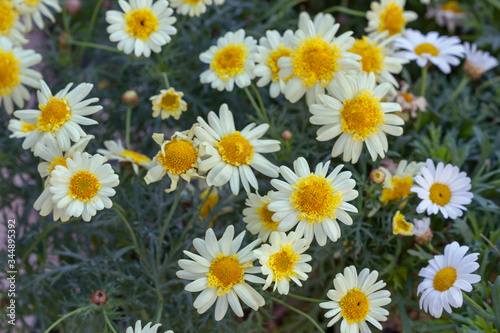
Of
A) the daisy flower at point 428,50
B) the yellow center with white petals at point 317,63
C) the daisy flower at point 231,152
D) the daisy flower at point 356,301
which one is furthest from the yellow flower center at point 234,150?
the daisy flower at point 428,50

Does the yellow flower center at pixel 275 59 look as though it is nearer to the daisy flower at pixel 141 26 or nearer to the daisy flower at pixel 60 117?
the daisy flower at pixel 141 26

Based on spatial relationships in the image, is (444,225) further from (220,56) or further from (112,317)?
(112,317)

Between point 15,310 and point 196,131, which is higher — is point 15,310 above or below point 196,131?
below

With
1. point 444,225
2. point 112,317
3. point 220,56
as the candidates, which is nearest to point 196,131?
point 220,56

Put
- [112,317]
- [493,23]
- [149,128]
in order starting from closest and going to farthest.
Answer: [112,317] → [149,128] → [493,23]

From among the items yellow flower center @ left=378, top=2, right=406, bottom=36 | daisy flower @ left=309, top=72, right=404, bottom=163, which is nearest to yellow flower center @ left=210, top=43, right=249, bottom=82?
daisy flower @ left=309, top=72, right=404, bottom=163

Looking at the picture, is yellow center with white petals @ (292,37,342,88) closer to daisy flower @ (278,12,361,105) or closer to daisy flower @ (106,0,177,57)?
daisy flower @ (278,12,361,105)
